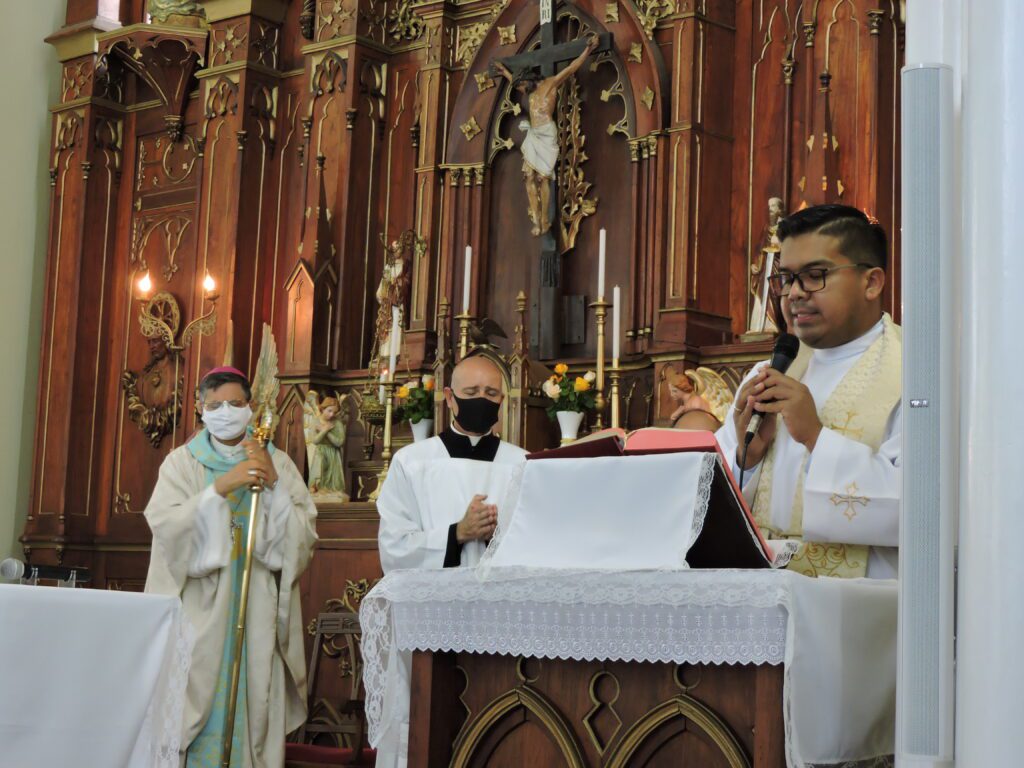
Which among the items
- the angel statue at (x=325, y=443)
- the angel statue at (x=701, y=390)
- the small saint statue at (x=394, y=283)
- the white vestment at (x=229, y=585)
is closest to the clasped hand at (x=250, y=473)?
the white vestment at (x=229, y=585)

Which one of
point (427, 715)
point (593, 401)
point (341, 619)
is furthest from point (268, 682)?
point (427, 715)

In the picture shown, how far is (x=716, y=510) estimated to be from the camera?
3.57 m

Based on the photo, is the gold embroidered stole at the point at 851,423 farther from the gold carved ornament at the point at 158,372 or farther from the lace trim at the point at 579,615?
the gold carved ornament at the point at 158,372

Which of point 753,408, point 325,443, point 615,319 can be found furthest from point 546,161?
point 753,408

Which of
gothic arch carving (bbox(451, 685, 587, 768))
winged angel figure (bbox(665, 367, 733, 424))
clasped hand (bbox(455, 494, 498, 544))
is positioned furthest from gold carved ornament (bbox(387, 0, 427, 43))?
gothic arch carving (bbox(451, 685, 587, 768))

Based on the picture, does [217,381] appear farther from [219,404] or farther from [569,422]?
[569,422]

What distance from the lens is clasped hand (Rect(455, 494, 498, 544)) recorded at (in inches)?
210

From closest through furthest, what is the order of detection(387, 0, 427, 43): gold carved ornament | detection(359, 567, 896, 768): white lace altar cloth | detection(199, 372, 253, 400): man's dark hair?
detection(359, 567, 896, 768): white lace altar cloth, detection(199, 372, 253, 400): man's dark hair, detection(387, 0, 427, 43): gold carved ornament

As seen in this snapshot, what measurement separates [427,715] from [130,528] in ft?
26.2

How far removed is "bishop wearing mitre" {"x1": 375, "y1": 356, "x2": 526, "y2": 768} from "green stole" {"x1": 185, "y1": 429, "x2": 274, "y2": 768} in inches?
53.5

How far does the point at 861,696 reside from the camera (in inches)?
137

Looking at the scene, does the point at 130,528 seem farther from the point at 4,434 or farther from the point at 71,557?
the point at 4,434

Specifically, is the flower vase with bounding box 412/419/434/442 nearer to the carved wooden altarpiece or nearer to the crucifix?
the carved wooden altarpiece

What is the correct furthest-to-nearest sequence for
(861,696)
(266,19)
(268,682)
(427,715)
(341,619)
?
(266,19), (341,619), (268,682), (427,715), (861,696)
